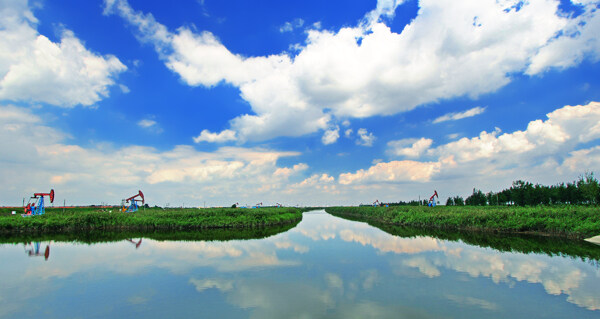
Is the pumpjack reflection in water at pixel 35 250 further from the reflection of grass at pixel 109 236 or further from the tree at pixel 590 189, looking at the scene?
the tree at pixel 590 189

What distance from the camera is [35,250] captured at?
20.9 m

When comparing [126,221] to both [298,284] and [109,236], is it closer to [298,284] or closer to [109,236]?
[109,236]

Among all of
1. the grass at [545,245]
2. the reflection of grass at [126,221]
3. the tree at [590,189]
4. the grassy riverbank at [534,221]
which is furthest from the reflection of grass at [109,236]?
the tree at [590,189]

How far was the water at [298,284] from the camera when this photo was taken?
9.14 m

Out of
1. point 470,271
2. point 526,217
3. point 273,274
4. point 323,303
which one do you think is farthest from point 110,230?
point 526,217

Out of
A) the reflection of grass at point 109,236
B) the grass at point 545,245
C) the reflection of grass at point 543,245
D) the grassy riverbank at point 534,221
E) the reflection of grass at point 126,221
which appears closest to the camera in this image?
the grass at point 545,245

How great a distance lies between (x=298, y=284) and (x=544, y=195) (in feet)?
243

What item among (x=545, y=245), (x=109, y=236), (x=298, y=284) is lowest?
(x=545, y=245)

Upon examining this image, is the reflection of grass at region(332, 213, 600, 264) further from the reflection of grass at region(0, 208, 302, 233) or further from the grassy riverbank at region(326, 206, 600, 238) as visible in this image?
the reflection of grass at region(0, 208, 302, 233)

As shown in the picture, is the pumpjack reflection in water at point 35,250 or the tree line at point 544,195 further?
the tree line at point 544,195

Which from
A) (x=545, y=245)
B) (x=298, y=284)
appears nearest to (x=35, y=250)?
(x=298, y=284)

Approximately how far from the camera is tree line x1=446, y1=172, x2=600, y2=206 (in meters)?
52.0

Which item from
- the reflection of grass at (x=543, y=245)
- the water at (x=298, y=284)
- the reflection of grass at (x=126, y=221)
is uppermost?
the reflection of grass at (x=126, y=221)

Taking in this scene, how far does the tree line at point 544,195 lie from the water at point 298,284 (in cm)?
4566
